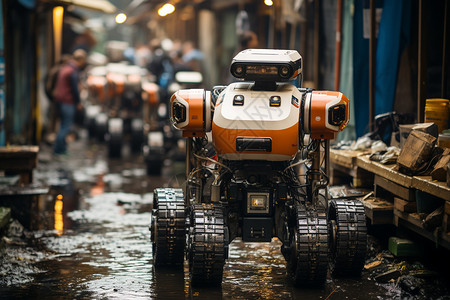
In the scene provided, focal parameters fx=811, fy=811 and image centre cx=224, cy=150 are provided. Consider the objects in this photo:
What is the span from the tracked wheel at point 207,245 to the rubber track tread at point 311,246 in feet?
1.86

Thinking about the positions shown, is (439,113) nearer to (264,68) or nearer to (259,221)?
(264,68)

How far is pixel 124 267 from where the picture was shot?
7.25 meters

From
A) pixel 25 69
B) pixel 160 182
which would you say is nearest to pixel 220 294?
pixel 160 182

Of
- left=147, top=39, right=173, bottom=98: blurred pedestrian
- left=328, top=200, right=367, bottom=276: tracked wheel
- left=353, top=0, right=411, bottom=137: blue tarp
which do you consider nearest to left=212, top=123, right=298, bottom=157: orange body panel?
left=328, top=200, right=367, bottom=276: tracked wheel

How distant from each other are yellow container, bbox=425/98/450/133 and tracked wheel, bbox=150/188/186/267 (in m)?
2.59

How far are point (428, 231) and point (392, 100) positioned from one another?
10.8ft

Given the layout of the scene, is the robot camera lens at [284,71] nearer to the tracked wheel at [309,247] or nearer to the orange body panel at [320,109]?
the orange body panel at [320,109]

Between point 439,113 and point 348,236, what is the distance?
1.94m

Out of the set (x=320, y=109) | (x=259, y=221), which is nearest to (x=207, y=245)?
(x=259, y=221)

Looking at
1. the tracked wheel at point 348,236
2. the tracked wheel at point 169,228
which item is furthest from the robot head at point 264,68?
the tracked wheel at point 169,228

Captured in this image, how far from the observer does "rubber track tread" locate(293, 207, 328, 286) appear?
614 centimetres

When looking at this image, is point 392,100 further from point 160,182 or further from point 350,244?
point 160,182

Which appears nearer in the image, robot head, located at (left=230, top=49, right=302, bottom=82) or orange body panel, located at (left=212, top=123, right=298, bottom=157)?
orange body panel, located at (left=212, top=123, right=298, bottom=157)

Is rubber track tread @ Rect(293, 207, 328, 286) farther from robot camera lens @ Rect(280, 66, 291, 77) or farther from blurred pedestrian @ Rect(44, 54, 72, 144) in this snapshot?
blurred pedestrian @ Rect(44, 54, 72, 144)
